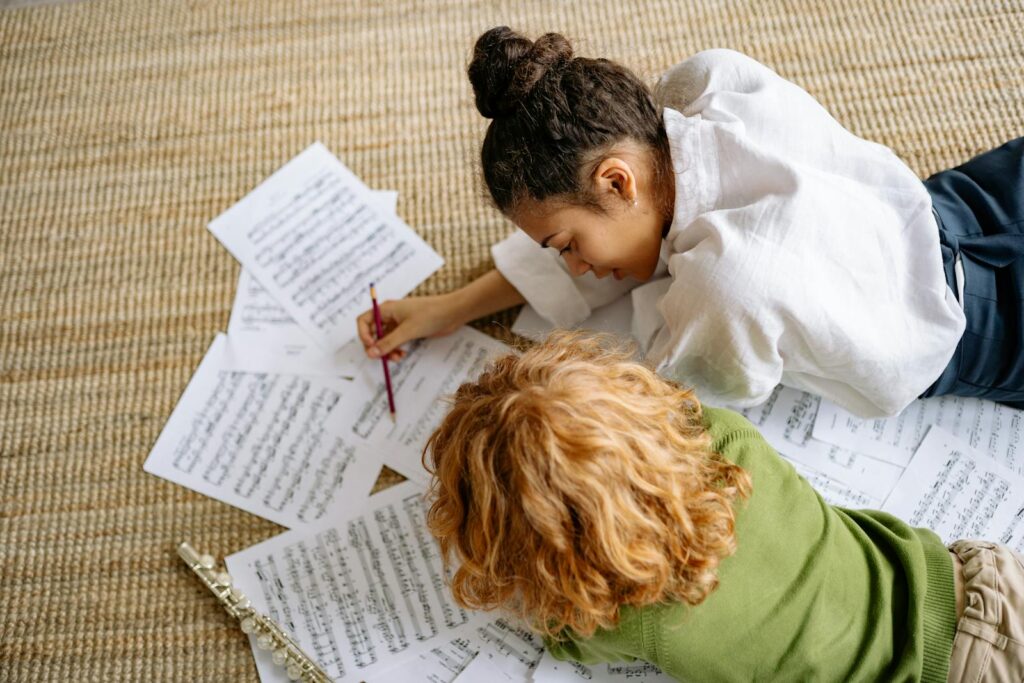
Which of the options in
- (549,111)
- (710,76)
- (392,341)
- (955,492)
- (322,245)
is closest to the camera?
(549,111)

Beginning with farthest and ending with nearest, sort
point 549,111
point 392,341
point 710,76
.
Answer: point 392,341, point 710,76, point 549,111

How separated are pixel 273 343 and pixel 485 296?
1.14 ft

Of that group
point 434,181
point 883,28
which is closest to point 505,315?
point 434,181

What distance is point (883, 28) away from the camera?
1.30 metres

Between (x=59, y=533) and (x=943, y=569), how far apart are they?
118 centimetres

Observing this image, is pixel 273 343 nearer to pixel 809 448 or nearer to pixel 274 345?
pixel 274 345

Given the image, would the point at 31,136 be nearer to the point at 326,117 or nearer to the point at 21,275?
the point at 21,275

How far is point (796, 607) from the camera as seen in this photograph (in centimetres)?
77

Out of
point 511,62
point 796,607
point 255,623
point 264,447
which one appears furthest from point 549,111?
point 255,623

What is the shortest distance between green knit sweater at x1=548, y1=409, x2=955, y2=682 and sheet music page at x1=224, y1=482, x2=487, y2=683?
0.96 feet

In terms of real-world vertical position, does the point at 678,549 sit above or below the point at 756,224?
below

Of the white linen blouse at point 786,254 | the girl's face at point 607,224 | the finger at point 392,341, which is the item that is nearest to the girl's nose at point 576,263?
the girl's face at point 607,224

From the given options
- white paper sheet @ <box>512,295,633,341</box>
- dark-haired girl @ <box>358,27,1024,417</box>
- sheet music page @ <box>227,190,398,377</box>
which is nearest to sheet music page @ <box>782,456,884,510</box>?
dark-haired girl @ <box>358,27,1024,417</box>

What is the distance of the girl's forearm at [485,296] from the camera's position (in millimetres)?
1146
